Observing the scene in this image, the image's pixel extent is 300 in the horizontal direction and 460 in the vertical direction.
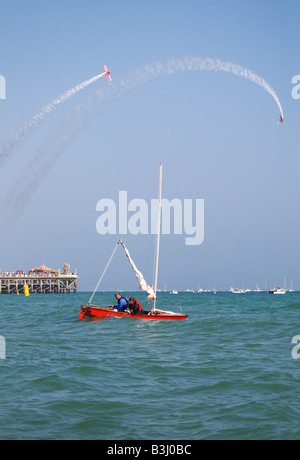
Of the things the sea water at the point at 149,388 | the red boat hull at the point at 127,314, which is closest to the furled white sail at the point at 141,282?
the red boat hull at the point at 127,314

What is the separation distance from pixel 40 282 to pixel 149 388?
150 m

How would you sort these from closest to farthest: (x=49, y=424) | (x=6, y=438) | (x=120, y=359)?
(x=6, y=438) < (x=49, y=424) < (x=120, y=359)

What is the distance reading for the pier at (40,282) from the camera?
510 feet

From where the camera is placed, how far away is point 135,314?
115 feet

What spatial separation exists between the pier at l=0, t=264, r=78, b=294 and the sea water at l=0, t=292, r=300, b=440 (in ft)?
439

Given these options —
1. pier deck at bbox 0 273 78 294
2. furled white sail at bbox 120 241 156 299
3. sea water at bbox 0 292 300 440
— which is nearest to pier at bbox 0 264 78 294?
pier deck at bbox 0 273 78 294

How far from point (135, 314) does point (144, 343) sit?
10551mm

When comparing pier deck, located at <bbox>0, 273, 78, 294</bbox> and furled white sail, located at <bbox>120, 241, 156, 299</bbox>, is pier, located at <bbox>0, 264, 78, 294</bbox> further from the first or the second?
furled white sail, located at <bbox>120, 241, 156, 299</bbox>

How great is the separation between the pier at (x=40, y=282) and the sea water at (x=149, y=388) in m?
134

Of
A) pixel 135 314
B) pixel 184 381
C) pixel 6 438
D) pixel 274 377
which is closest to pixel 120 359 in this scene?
pixel 184 381

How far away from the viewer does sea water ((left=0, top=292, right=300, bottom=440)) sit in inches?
431

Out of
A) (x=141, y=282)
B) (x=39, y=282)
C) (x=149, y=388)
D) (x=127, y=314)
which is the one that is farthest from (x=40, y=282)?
(x=149, y=388)
